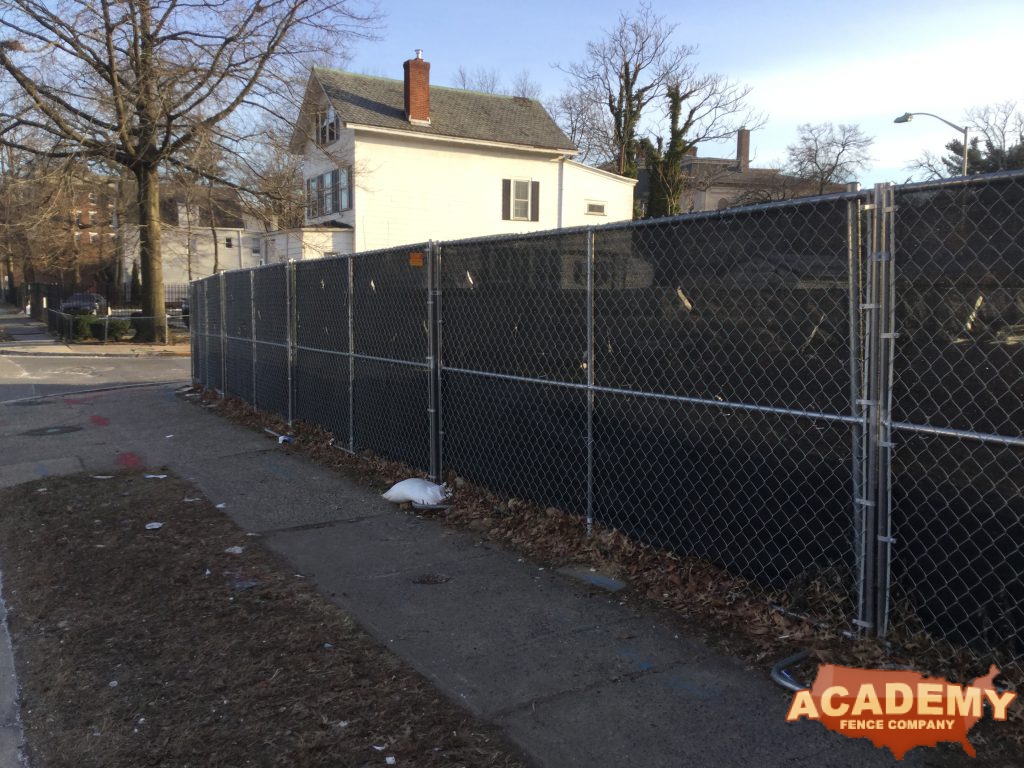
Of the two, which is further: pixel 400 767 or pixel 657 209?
pixel 657 209

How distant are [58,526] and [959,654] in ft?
20.7

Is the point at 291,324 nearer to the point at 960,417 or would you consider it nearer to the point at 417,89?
the point at 960,417

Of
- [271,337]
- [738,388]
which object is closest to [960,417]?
[738,388]

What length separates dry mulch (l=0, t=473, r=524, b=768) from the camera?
330cm

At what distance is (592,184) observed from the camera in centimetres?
3219

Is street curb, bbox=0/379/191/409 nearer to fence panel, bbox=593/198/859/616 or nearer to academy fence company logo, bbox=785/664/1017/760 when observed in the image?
fence panel, bbox=593/198/859/616

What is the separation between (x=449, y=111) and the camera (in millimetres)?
29984

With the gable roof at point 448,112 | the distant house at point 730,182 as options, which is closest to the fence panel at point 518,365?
the gable roof at point 448,112

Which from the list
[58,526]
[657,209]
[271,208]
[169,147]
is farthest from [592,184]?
[58,526]

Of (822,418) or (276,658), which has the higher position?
(822,418)

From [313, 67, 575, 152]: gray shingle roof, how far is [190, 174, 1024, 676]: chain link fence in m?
22.7

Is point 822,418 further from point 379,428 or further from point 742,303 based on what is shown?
point 379,428

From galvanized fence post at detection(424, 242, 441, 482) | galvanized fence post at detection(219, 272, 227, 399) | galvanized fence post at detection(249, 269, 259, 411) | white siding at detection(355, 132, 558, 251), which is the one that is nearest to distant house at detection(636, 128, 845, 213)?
white siding at detection(355, 132, 558, 251)

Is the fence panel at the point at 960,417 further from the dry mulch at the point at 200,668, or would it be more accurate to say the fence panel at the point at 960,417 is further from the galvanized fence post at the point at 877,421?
the dry mulch at the point at 200,668
